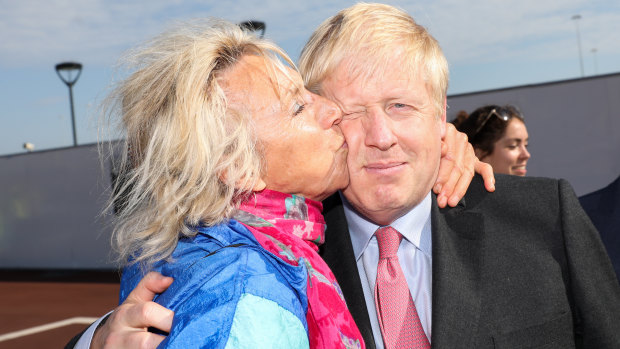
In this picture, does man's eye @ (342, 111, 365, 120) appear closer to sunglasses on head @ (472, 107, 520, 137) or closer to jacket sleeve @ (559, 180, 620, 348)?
jacket sleeve @ (559, 180, 620, 348)

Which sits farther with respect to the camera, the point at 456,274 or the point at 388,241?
the point at 388,241

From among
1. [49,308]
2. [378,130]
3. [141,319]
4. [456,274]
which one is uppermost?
[378,130]

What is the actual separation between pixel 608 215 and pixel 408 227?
3.13 feet

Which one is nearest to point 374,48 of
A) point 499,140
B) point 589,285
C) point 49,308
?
point 589,285

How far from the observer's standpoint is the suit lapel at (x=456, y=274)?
6.44 ft

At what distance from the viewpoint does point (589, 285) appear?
2035 millimetres

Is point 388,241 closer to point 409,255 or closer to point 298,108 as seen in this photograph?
point 409,255

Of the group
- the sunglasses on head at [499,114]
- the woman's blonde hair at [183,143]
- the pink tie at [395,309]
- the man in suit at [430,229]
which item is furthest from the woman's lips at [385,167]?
the sunglasses on head at [499,114]

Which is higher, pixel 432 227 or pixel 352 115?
pixel 352 115

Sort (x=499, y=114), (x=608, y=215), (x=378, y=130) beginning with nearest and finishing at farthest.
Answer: (x=378, y=130), (x=608, y=215), (x=499, y=114)

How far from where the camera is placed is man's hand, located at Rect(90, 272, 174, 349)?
1.49 m

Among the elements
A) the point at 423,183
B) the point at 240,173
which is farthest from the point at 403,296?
the point at 240,173

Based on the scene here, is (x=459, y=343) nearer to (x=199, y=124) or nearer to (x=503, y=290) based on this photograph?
(x=503, y=290)

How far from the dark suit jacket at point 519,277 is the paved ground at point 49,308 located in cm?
834
